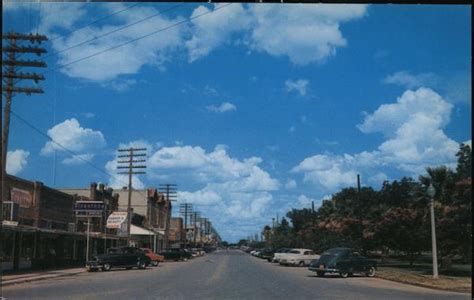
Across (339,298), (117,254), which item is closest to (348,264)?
(339,298)

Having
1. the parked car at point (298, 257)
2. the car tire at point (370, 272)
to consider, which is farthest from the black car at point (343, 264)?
the parked car at point (298, 257)

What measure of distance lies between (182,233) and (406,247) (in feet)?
308

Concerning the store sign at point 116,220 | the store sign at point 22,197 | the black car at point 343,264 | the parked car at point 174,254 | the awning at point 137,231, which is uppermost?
the store sign at point 22,197

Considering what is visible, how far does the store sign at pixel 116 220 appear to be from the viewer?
55312 mm

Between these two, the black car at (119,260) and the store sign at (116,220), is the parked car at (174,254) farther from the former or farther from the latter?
the black car at (119,260)

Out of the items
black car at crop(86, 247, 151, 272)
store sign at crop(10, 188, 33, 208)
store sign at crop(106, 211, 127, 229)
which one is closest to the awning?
store sign at crop(106, 211, 127, 229)

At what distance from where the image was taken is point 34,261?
128 feet

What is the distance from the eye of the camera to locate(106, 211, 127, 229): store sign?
55.3 m

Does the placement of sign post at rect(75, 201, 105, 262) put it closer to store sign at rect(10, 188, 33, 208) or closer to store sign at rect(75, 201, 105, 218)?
store sign at rect(75, 201, 105, 218)

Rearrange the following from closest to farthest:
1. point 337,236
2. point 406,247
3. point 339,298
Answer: point 339,298 → point 406,247 → point 337,236

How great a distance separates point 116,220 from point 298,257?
17764mm

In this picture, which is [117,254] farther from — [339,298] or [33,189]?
[339,298]

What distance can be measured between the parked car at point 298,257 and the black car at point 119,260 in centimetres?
1212

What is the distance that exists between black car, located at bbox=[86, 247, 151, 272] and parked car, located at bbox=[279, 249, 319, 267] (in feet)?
39.8
